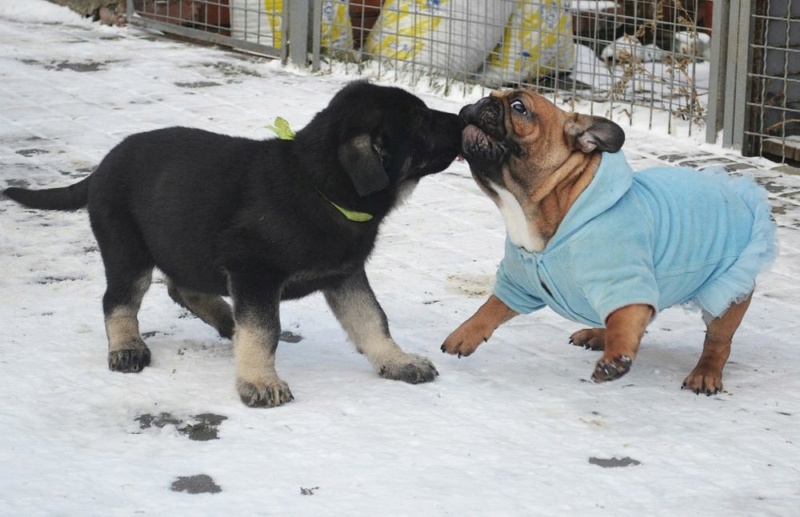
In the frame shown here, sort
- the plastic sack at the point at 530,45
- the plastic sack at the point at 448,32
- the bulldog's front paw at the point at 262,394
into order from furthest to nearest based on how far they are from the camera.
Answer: the plastic sack at the point at 448,32
the plastic sack at the point at 530,45
the bulldog's front paw at the point at 262,394

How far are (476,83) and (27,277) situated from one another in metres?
4.35

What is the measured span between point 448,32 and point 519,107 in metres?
4.83

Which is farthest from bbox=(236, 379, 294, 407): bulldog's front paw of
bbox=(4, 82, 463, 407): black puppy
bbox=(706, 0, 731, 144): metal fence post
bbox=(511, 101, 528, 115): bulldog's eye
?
bbox=(706, 0, 731, 144): metal fence post

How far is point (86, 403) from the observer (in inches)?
140

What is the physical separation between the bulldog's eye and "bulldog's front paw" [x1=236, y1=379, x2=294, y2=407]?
3.82 feet

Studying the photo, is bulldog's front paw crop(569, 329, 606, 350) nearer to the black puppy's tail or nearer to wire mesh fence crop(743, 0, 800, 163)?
the black puppy's tail

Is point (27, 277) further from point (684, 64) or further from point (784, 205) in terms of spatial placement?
point (684, 64)

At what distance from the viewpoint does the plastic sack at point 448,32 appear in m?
8.38

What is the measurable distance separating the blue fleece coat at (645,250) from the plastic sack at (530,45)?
14.6ft

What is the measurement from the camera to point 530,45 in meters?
8.32

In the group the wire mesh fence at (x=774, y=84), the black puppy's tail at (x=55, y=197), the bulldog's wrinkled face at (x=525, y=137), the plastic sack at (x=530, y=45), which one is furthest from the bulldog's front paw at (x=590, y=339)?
the plastic sack at (x=530, y=45)

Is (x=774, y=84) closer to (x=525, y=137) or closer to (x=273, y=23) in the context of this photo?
(x=525, y=137)

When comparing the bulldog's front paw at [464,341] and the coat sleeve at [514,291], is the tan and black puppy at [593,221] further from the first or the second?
the bulldog's front paw at [464,341]

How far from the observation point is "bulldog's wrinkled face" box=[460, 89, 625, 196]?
374 cm
